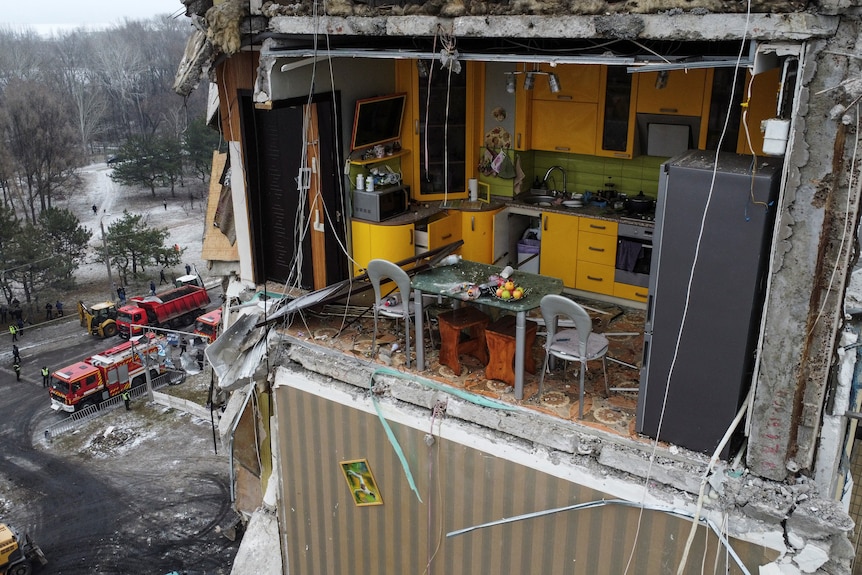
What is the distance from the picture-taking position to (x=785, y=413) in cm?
497

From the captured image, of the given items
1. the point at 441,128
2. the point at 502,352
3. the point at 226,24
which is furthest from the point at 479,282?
the point at 226,24

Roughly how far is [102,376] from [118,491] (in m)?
5.30

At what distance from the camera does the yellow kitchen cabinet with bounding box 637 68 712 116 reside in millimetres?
7887

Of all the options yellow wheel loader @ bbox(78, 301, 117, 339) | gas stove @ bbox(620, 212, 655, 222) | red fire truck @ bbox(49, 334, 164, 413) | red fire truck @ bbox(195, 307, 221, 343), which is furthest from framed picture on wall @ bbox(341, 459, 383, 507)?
→ yellow wheel loader @ bbox(78, 301, 117, 339)

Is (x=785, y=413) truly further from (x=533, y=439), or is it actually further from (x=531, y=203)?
(x=531, y=203)

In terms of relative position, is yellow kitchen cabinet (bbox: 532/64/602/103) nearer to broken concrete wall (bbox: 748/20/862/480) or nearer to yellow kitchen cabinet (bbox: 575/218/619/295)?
yellow kitchen cabinet (bbox: 575/218/619/295)

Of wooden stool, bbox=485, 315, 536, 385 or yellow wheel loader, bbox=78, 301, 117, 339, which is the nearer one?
wooden stool, bbox=485, 315, 536, 385

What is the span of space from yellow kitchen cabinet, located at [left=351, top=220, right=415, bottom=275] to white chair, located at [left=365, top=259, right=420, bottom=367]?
51.7 inches

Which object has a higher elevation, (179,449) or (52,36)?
(52,36)

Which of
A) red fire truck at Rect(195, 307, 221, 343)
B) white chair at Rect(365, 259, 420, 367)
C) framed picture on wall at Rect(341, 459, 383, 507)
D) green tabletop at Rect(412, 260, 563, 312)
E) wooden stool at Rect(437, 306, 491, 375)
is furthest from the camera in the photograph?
red fire truck at Rect(195, 307, 221, 343)

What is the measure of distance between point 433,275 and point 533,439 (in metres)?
1.82

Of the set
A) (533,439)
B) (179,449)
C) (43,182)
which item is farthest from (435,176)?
(43,182)

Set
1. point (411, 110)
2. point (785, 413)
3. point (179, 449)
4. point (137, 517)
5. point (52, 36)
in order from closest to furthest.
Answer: point (785, 413) < point (411, 110) < point (137, 517) < point (179, 449) < point (52, 36)

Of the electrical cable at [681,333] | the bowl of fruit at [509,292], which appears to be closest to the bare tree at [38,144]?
the bowl of fruit at [509,292]
